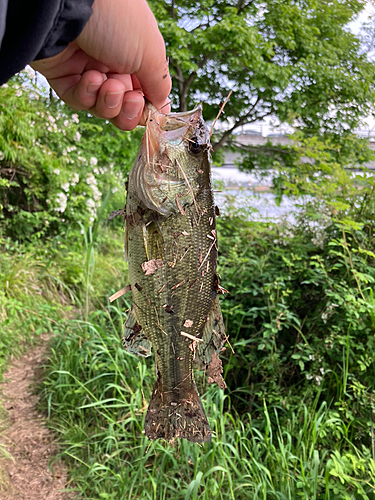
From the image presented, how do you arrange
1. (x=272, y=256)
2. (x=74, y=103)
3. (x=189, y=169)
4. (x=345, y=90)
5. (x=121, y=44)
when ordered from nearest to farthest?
(x=121, y=44), (x=189, y=169), (x=74, y=103), (x=272, y=256), (x=345, y=90)

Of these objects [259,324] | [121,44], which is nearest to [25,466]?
[259,324]

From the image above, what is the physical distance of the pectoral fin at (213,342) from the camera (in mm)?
1546

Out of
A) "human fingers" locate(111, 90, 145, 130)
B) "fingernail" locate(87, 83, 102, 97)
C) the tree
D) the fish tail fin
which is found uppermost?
the tree

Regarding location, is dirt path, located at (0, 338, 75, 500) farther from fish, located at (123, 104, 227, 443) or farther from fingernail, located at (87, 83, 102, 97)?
fingernail, located at (87, 83, 102, 97)

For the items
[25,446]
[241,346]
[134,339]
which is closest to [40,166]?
[25,446]

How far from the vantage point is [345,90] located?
27.7 ft

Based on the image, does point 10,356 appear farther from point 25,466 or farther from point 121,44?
point 121,44

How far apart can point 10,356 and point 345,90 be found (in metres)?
8.36

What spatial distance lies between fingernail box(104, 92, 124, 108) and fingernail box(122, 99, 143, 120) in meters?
0.05


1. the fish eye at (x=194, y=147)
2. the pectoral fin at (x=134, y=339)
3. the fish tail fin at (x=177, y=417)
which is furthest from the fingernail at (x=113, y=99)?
the fish tail fin at (x=177, y=417)

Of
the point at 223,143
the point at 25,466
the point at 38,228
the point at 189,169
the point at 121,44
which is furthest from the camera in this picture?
the point at 223,143

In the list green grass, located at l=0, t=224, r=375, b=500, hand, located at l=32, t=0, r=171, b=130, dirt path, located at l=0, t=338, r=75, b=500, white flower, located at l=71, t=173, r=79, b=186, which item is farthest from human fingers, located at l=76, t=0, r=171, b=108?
white flower, located at l=71, t=173, r=79, b=186

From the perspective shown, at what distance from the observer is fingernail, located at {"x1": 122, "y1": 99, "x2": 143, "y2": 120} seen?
5.24ft

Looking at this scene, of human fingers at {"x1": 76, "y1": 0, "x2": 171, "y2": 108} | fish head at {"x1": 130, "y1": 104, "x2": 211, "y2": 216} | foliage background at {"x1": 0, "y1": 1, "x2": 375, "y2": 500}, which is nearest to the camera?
human fingers at {"x1": 76, "y1": 0, "x2": 171, "y2": 108}
